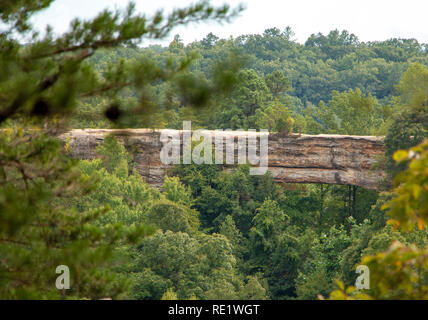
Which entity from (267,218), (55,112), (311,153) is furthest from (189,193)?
(55,112)

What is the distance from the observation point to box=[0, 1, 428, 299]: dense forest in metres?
4.75

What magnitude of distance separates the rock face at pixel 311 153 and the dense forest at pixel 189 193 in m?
0.68

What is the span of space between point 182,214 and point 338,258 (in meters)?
5.57

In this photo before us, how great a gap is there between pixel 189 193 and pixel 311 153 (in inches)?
219

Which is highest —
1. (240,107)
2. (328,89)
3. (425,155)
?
(328,89)

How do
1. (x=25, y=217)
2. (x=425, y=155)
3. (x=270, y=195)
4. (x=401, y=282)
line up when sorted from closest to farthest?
(x=425, y=155) < (x=401, y=282) < (x=25, y=217) < (x=270, y=195)

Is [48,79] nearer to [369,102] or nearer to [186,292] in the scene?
[186,292]

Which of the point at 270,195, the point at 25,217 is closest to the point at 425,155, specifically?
the point at 25,217

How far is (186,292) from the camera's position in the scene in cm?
1628

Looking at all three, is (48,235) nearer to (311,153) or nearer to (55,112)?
(55,112)

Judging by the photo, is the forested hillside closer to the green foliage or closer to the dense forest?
the dense forest

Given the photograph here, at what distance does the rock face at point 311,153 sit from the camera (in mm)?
21500

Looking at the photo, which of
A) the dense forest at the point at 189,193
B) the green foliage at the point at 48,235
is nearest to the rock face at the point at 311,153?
the dense forest at the point at 189,193

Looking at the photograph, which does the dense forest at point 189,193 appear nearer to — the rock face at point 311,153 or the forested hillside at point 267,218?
the forested hillside at point 267,218
